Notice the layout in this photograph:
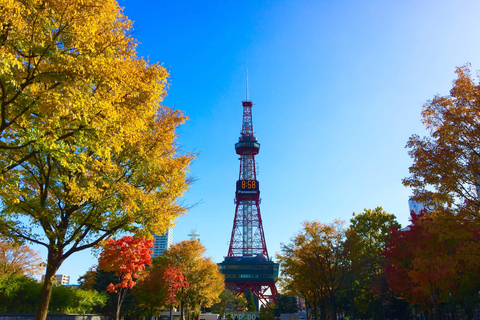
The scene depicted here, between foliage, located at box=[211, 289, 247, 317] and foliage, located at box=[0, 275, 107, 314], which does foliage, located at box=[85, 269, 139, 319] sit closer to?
foliage, located at box=[0, 275, 107, 314]

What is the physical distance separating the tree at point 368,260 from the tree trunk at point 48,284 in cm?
2215

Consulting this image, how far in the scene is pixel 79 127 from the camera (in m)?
7.16

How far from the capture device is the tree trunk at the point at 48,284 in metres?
9.05

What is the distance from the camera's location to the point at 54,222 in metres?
9.48

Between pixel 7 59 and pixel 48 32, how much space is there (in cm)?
148

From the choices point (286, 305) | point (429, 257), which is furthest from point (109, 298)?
point (286, 305)

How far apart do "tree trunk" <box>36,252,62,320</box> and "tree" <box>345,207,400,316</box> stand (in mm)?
22146

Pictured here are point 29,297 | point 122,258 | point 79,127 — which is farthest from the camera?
point 122,258

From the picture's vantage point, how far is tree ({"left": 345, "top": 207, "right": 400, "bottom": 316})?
1081 inches

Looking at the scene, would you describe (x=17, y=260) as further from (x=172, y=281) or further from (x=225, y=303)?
(x=225, y=303)

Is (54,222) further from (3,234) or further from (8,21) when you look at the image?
(8,21)

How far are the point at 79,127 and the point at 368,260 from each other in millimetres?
28223

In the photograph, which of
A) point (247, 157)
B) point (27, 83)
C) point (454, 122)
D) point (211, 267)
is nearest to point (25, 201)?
point (27, 83)

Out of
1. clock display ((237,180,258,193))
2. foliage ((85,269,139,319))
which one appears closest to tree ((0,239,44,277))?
foliage ((85,269,139,319))
